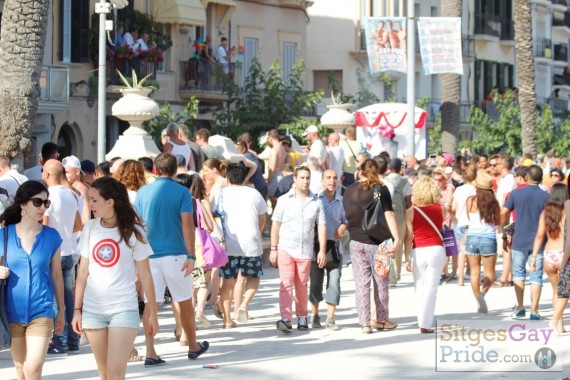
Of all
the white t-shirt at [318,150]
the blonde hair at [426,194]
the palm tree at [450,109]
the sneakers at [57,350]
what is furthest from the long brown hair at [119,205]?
the palm tree at [450,109]

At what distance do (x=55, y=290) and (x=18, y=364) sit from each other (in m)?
0.56

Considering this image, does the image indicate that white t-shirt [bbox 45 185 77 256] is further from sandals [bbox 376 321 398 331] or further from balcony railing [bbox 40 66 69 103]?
balcony railing [bbox 40 66 69 103]

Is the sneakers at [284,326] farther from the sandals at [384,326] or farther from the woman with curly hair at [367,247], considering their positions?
the sandals at [384,326]

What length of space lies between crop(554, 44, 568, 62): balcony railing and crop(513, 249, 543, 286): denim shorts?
6247cm

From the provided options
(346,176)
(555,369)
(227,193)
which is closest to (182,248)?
(227,193)

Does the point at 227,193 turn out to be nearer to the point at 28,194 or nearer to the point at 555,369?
the point at 555,369

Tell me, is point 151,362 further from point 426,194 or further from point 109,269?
point 426,194

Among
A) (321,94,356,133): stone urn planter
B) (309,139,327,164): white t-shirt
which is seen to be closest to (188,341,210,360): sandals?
(309,139,327,164): white t-shirt

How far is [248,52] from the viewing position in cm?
4456

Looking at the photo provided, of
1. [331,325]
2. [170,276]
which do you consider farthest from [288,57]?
[170,276]

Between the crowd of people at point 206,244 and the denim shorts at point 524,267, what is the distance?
19mm

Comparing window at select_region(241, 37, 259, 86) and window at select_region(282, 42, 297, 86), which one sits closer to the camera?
window at select_region(241, 37, 259, 86)

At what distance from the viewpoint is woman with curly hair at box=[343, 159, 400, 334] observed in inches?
573

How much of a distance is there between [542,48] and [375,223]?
6107cm
